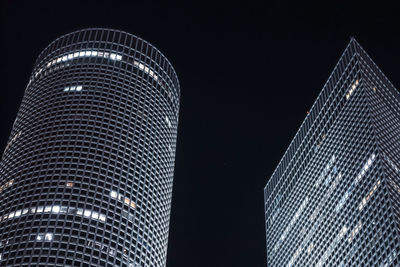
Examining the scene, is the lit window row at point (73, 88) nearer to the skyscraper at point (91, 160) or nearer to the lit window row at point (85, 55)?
the skyscraper at point (91, 160)

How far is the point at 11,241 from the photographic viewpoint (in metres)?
128

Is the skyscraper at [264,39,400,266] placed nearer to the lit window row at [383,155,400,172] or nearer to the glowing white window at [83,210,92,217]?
the lit window row at [383,155,400,172]

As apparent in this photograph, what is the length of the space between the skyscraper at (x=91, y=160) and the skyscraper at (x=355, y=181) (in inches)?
1680

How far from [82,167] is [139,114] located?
102ft

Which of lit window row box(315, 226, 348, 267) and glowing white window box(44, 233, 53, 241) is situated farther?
lit window row box(315, 226, 348, 267)

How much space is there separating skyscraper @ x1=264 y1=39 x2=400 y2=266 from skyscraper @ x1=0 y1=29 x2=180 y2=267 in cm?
4267

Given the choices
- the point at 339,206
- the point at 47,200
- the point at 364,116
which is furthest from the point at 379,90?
the point at 47,200

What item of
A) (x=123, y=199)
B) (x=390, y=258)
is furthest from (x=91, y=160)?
(x=390, y=258)

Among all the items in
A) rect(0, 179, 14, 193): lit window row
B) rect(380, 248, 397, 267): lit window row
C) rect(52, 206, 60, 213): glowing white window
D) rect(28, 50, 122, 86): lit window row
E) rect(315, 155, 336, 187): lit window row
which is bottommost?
rect(380, 248, 397, 267): lit window row

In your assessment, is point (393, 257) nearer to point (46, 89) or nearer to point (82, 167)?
point (82, 167)

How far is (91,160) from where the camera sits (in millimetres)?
150750

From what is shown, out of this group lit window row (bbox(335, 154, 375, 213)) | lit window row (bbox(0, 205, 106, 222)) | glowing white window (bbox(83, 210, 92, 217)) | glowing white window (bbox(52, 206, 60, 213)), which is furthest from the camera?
lit window row (bbox(335, 154, 375, 213))

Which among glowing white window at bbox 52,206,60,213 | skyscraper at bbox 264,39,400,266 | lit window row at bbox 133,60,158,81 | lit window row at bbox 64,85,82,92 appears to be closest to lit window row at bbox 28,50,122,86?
lit window row at bbox 133,60,158,81

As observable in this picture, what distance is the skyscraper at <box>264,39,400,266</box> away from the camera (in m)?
149
